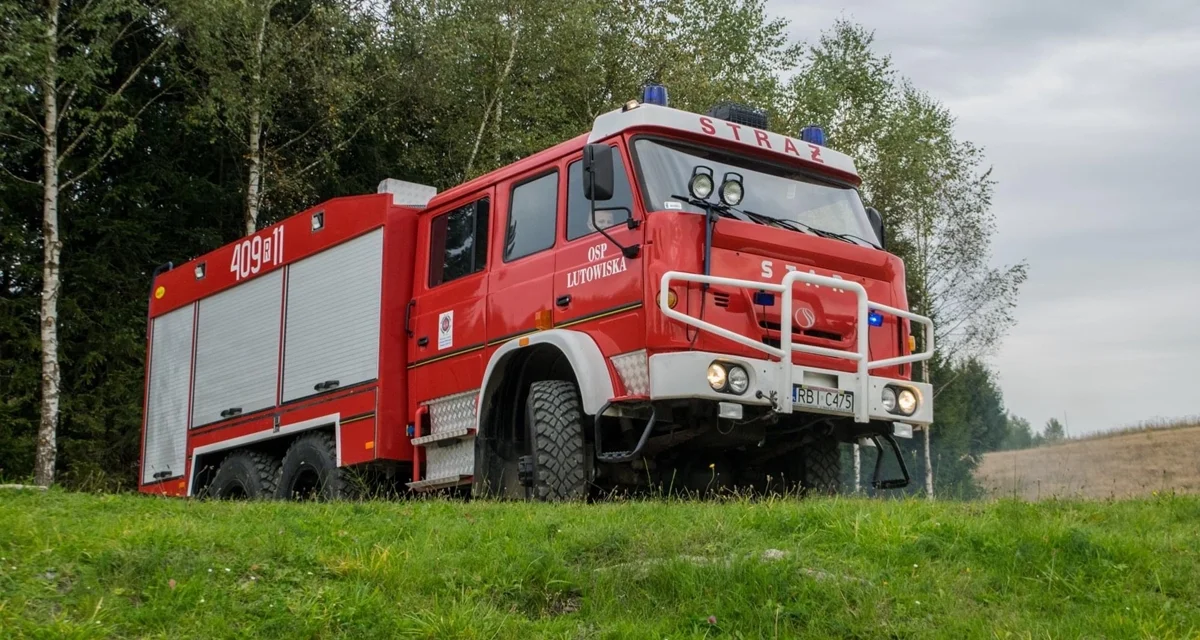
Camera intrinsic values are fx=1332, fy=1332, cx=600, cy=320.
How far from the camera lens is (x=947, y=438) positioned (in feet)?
153

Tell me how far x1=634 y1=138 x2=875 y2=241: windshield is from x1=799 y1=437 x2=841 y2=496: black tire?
1758 millimetres

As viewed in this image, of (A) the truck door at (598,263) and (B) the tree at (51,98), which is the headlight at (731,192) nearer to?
(A) the truck door at (598,263)

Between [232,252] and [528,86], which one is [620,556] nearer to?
[232,252]

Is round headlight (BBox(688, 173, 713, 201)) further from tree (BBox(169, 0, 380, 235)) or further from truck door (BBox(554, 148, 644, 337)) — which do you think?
tree (BBox(169, 0, 380, 235))

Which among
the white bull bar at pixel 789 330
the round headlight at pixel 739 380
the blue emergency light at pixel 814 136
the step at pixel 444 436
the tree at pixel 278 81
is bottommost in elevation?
A: the step at pixel 444 436

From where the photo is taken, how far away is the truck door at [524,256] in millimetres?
9930

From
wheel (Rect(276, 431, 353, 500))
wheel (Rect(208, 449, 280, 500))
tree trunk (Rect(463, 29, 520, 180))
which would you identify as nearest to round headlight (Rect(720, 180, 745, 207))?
wheel (Rect(276, 431, 353, 500))

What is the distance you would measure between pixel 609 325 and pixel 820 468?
2534 mm

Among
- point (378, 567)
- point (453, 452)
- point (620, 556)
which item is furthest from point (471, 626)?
point (453, 452)

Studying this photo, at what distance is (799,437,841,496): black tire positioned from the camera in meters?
10.7

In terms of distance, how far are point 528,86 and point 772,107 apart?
6.68 m

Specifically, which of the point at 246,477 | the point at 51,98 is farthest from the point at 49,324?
the point at 246,477

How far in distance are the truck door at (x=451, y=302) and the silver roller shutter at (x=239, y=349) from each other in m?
2.38

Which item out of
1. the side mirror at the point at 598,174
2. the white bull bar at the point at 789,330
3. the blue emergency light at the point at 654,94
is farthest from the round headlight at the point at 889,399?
the blue emergency light at the point at 654,94
